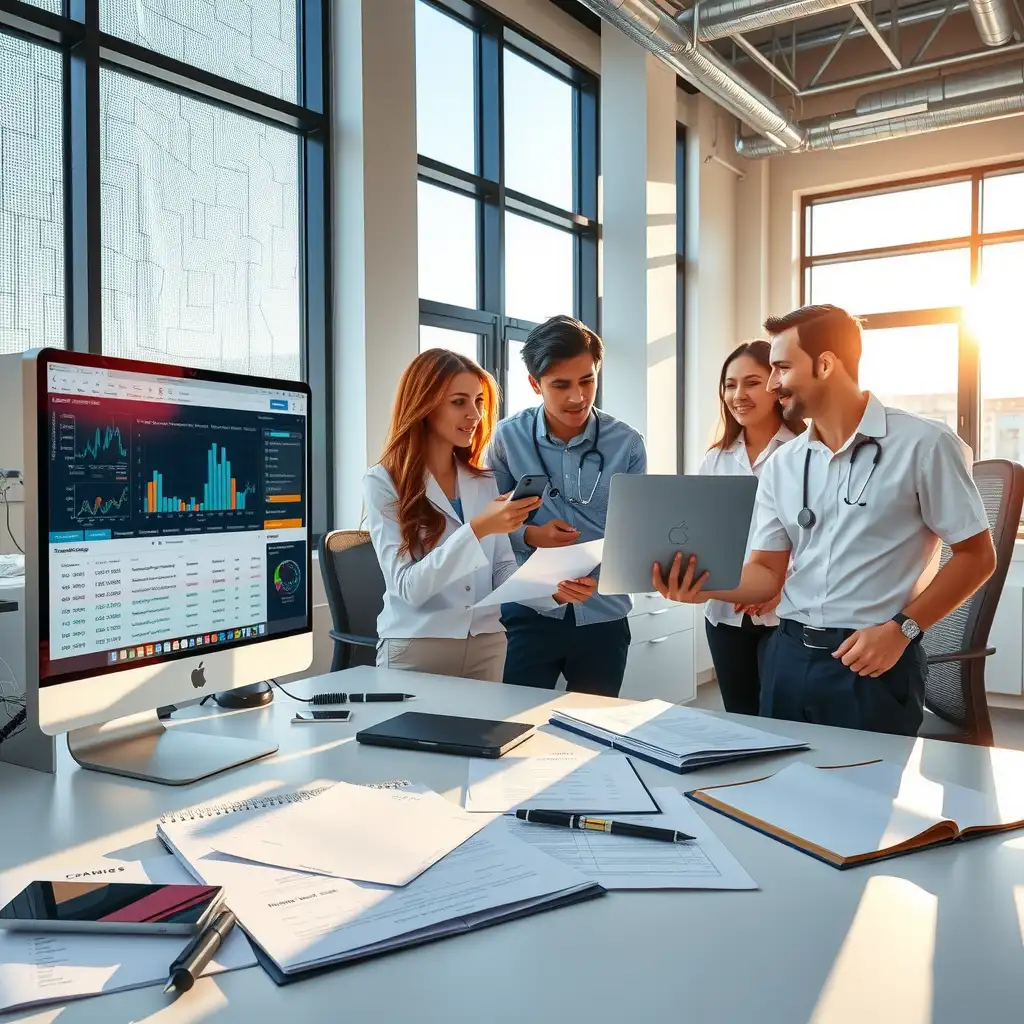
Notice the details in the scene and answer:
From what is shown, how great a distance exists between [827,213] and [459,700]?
233 inches

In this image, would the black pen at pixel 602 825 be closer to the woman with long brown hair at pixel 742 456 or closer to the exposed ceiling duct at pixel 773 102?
the woman with long brown hair at pixel 742 456

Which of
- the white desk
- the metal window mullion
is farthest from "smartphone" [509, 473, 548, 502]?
the metal window mullion

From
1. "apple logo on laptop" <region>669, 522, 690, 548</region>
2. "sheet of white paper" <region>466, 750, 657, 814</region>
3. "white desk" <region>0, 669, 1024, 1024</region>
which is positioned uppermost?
"apple logo on laptop" <region>669, 522, 690, 548</region>

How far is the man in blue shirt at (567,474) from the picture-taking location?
2.45 m

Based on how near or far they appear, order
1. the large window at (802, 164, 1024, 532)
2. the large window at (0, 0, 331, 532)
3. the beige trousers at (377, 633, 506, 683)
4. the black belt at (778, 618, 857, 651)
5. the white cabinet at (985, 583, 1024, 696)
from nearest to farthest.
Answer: the black belt at (778, 618, 857, 651) < the beige trousers at (377, 633, 506, 683) < the large window at (0, 0, 331, 532) < the white cabinet at (985, 583, 1024, 696) < the large window at (802, 164, 1024, 532)

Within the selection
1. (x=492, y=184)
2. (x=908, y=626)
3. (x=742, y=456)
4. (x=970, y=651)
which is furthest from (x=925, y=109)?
(x=908, y=626)

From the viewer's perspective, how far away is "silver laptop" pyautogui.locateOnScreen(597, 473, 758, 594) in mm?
1845

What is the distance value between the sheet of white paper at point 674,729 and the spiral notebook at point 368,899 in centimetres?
41

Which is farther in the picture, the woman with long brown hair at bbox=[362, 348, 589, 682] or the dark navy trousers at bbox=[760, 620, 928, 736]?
the woman with long brown hair at bbox=[362, 348, 589, 682]

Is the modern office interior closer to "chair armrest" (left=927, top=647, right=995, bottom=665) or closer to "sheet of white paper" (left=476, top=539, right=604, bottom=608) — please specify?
"chair armrest" (left=927, top=647, right=995, bottom=665)

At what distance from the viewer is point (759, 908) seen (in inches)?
34.0

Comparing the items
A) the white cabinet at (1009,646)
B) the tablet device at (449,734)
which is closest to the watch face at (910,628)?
the tablet device at (449,734)

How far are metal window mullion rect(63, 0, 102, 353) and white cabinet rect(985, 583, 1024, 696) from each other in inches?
186

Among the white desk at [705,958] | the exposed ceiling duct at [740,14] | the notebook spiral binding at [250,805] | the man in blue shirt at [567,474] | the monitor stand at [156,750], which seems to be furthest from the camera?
the exposed ceiling duct at [740,14]
